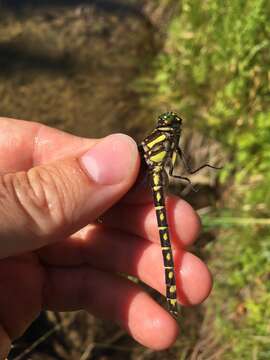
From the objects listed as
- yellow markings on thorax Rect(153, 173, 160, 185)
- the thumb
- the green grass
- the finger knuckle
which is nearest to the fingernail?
the thumb

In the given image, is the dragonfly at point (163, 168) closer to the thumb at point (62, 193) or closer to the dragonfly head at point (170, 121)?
the dragonfly head at point (170, 121)

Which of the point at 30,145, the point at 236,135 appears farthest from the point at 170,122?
the point at 236,135

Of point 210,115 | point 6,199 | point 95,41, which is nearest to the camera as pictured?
point 6,199

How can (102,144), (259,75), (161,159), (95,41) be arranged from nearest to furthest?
(102,144) < (161,159) < (259,75) < (95,41)

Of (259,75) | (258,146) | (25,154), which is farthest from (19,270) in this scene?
(259,75)

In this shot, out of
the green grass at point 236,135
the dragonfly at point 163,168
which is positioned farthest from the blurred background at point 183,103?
the dragonfly at point 163,168

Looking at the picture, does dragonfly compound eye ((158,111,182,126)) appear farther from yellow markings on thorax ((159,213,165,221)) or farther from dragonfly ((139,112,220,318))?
yellow markings on thorax ((159,213,165,221))

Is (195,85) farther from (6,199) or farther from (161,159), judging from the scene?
(6,199)
